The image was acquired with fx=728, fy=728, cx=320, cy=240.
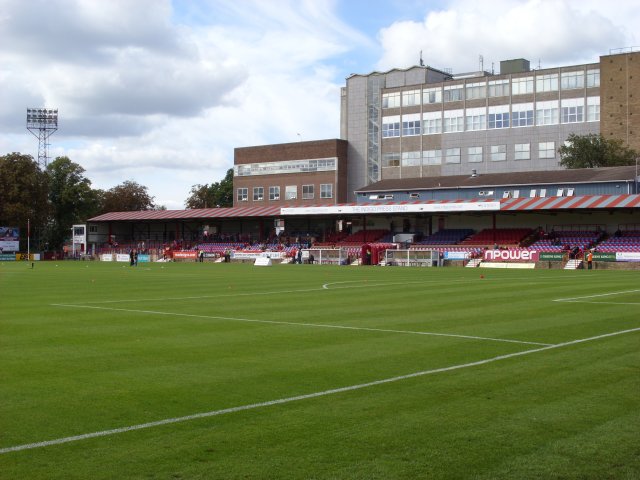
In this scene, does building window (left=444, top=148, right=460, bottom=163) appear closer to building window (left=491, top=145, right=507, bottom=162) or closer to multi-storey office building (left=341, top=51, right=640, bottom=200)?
multi-storey office building (left=341, top=51, right=640, bottom=200)

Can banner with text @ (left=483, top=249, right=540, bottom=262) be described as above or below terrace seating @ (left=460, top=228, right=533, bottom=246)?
below

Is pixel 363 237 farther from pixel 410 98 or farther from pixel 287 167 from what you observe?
pixel 287 167

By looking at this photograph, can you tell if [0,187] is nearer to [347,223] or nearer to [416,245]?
[347,223]

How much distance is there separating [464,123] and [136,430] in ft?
306

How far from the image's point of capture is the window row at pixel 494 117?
3479 inches

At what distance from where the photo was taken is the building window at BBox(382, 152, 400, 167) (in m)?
102

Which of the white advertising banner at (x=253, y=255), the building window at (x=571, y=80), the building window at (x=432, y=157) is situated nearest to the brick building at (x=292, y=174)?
the building window at (x=432, y=157)

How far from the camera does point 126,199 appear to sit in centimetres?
12900

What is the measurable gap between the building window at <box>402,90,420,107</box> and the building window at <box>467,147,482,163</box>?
11.0 metres

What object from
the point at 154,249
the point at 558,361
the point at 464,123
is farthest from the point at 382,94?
the point at 558,361

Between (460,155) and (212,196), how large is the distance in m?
56.7

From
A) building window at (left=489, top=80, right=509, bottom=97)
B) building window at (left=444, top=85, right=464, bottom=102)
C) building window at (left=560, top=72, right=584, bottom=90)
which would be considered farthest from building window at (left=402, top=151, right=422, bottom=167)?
building window at (left=560, top=72, right=584, bottom=90)

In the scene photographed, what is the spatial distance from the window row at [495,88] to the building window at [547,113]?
5.87ft

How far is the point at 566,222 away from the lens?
68750 millimetres
